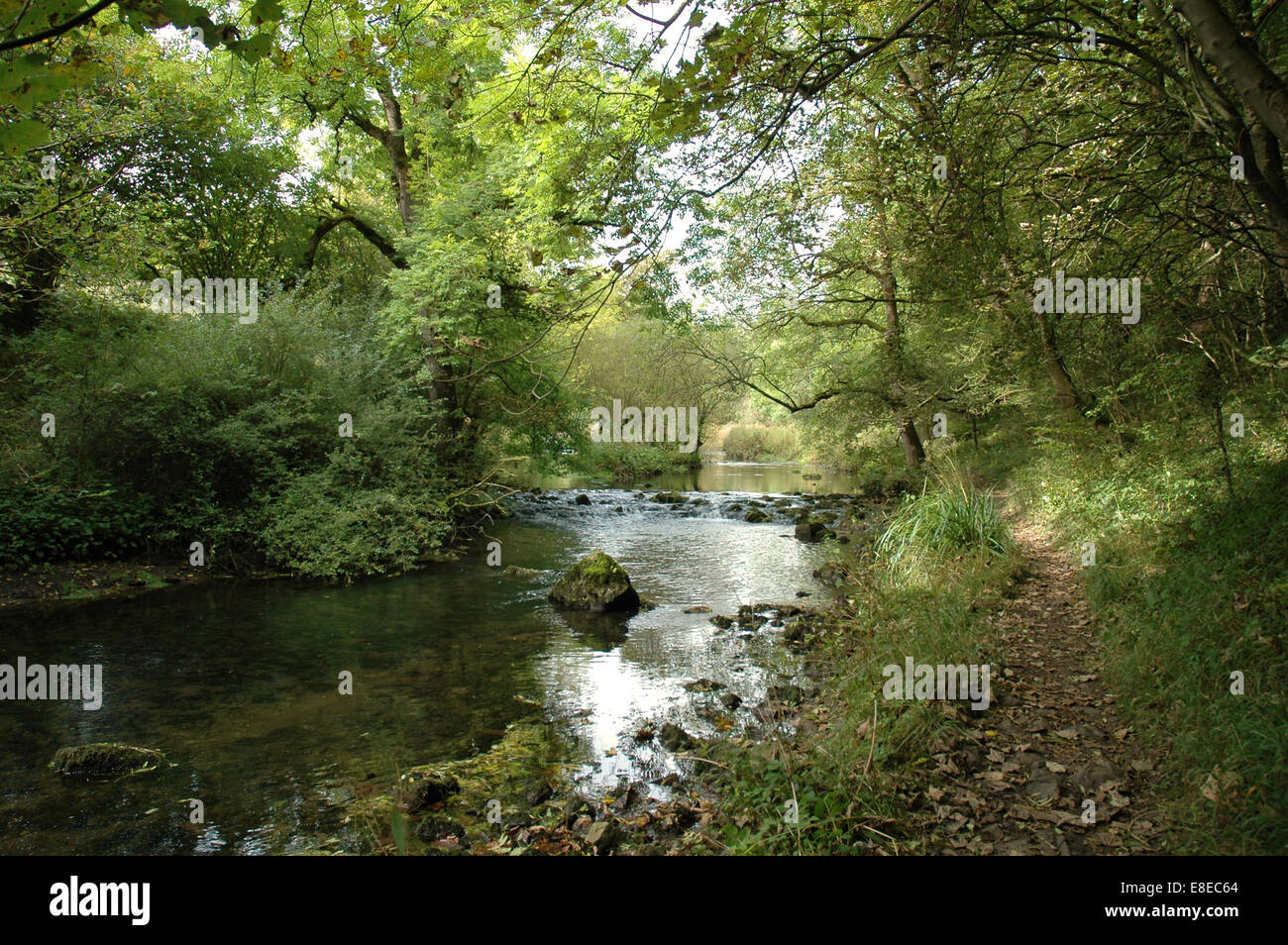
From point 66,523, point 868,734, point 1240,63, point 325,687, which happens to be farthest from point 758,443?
point 1240,63

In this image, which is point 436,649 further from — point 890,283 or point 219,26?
point 890,283

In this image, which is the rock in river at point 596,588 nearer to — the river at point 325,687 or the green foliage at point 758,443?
the river at point 325,687

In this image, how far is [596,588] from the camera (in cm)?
973

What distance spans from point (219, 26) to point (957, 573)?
7780 millimetres

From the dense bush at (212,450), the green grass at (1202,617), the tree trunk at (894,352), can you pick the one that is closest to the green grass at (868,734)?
the green grass at (1202,617)

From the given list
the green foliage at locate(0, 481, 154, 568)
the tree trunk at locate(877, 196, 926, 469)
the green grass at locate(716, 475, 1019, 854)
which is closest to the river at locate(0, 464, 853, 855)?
the green grass at locate(716, 475, 1019, 854)

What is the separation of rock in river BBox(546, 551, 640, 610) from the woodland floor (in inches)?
206

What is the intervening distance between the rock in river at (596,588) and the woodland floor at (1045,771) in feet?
17.1

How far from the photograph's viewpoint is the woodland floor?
321cm

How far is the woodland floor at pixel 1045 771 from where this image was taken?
3205mm

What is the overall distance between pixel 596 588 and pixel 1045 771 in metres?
6.65

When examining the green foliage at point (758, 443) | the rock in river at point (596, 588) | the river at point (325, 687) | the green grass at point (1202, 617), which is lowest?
the river at point (325, 687)
